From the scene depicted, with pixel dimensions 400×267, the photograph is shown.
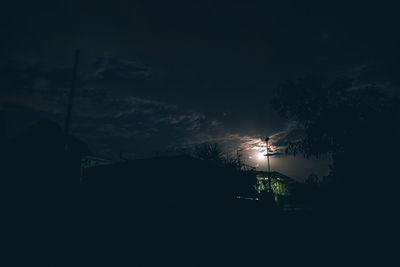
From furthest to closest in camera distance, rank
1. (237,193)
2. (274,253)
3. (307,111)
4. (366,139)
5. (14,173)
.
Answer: (307,111) → (237,193) → (366,139) → (14,173) → (274,253)

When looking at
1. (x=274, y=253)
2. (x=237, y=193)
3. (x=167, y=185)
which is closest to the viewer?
(x=274, y=253)

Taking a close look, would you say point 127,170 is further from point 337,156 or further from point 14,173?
point 337,156

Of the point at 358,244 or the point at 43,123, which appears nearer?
the point at 358,244

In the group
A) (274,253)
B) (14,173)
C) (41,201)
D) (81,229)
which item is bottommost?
(274,253)

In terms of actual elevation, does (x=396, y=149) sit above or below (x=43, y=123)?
below

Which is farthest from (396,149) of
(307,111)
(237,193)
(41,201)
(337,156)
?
(41,201)

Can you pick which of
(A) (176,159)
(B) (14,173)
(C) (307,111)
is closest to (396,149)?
(C) (307,111)

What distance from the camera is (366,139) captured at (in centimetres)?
2311

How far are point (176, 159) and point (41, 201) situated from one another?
9.14 meters

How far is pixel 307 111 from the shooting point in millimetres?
30156

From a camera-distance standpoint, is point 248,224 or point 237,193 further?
point 237,193

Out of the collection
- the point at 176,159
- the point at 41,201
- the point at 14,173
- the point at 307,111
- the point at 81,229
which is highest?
the point at 307,111

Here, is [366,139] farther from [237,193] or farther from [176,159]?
[176,159]

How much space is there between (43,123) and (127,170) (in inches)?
286
